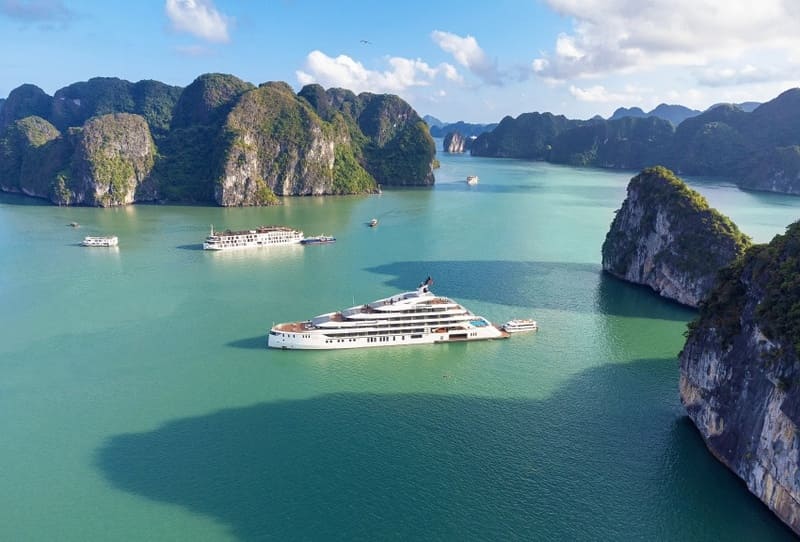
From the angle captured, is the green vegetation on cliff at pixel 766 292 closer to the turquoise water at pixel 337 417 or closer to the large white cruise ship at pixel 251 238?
the turquoise water at pixel 337 417

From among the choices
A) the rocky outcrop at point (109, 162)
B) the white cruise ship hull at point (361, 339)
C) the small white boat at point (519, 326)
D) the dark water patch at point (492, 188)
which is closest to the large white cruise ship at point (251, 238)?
the white cruise ship hull at point (361, 339)

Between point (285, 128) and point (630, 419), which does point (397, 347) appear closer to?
point (630, 419)

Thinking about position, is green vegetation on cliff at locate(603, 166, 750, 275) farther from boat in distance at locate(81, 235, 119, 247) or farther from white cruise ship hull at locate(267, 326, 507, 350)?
boat in distance at locate(81, 235, 119, 247)

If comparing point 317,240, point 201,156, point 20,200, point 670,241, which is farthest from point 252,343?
point 20,200

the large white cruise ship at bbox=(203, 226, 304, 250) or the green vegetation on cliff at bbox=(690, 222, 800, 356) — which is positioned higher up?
the green vegetation on cliff at bbox=(690, 222, 800, 356)

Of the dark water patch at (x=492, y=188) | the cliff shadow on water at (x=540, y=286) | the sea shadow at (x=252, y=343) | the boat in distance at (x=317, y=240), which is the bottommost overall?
the sea shadow at (x=252, y=343)

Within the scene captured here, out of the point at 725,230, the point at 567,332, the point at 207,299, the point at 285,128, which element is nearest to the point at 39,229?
the point at 207,299

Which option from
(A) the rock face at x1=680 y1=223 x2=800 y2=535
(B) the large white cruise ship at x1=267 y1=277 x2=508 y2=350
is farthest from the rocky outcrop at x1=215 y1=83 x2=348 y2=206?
(A) the rock face at x1=680 y1=223 x2=800 y2=535
